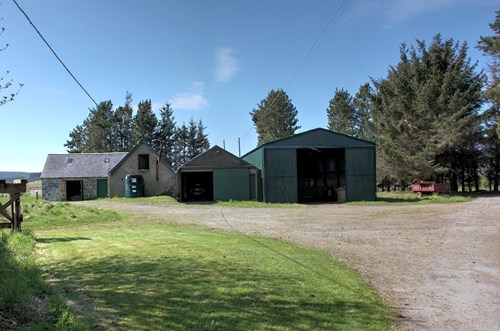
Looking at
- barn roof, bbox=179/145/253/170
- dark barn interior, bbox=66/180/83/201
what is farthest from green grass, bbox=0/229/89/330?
dark barn interior, bbox=66/180/83/201

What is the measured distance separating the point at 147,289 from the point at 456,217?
15990 millimetres

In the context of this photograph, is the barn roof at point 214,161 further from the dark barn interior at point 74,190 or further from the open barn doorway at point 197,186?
the dark barn interior at point 74,190

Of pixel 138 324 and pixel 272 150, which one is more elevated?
pixel 272 150

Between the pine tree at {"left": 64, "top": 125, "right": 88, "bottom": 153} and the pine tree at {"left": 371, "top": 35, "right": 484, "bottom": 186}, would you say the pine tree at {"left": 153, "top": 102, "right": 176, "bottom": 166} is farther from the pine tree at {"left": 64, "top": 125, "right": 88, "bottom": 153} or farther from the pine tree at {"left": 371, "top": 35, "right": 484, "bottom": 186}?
the pine tree at {"left": 371, "top": 35, "right": 484, "bottom": 186}

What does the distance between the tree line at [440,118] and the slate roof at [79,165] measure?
27.0 m

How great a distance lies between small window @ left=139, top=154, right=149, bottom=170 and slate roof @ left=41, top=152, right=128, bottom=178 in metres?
4.97

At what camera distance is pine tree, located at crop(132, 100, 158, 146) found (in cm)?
6694

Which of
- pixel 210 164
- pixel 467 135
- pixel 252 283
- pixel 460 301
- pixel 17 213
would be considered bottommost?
pixel 460 301

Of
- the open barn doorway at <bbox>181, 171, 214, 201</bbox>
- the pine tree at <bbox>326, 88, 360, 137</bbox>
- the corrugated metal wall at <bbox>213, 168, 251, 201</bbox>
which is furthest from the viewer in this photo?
the pine tree at <bbox>326, 88, 360, 137</bbox>

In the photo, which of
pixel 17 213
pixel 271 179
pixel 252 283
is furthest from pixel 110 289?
pixel 271 179

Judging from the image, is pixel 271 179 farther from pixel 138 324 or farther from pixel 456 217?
pixel 138 324

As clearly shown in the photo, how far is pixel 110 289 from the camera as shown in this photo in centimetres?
521

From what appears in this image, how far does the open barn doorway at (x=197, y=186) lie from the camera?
3416 centimetres

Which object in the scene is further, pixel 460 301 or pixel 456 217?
pixel 456 217
